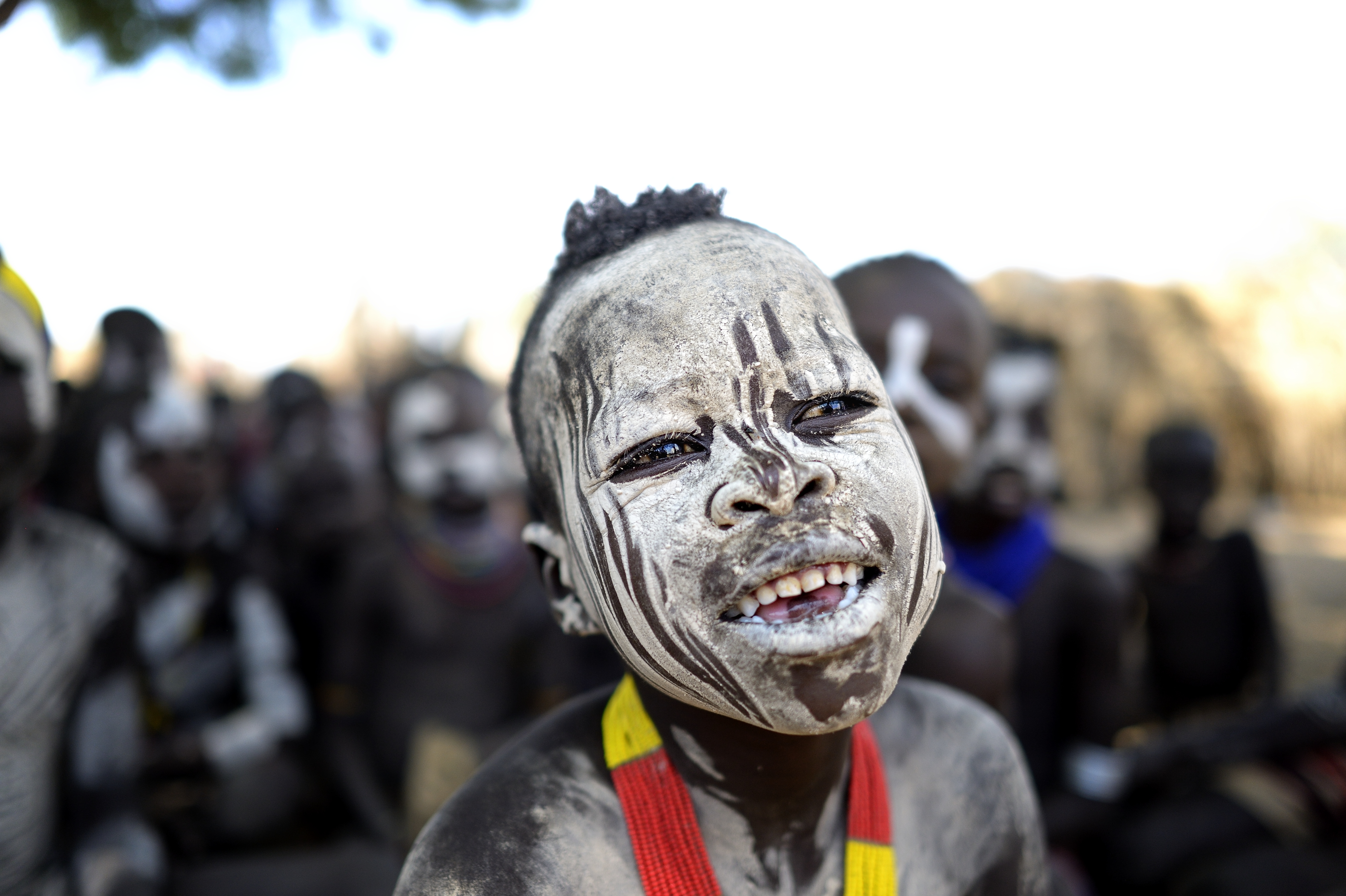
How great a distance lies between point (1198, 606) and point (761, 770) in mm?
4277

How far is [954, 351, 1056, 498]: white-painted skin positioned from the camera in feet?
10.6

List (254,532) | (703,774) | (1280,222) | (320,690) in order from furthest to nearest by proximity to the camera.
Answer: (1280,222) < (254,532) < (320,690) < (703,774)

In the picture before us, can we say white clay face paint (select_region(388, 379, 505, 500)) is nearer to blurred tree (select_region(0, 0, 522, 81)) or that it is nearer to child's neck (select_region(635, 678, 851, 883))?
blurred tree (select_region(0, 0, 522, 81))

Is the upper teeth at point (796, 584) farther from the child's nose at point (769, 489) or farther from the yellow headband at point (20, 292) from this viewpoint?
the yellow headband at point (20, 292)

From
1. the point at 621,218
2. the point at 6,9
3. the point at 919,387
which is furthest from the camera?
the point at 919,387

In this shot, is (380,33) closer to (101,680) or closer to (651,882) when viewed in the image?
(101,680)

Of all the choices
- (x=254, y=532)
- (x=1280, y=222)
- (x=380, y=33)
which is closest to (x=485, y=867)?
(x=380, y=33)

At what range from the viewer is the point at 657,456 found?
1303mm

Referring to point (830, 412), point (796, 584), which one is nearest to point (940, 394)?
point (830, 412)

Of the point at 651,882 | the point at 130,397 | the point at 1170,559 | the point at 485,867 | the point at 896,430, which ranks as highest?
the point at 130,397

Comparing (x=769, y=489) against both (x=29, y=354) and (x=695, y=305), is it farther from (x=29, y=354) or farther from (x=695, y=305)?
(x=29, y=354)

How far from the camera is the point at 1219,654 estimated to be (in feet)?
15.6

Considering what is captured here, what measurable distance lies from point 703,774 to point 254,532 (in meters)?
5.02

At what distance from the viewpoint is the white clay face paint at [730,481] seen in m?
1.17
